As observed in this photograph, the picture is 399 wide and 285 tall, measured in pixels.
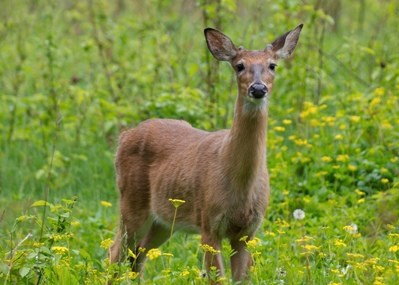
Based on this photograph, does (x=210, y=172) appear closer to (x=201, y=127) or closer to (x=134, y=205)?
(x=134, y=205)

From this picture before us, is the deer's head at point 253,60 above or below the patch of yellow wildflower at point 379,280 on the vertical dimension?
above

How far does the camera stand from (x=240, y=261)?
21.2ft

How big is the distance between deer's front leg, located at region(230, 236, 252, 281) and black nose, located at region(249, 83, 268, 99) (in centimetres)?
98

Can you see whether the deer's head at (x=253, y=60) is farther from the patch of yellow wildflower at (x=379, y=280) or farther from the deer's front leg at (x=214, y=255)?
the patch of yellow wildflower at (x=379, y=280)

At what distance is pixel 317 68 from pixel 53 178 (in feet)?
9.16

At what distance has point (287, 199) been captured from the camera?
7.83m

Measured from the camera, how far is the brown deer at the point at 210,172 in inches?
251

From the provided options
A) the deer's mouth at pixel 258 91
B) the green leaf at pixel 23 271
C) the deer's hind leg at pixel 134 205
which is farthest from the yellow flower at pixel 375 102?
the green leaf at pixel 23 271

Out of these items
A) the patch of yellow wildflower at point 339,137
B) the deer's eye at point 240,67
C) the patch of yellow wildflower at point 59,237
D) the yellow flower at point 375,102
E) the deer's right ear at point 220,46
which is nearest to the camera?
the patch of yellow wildflower at point 59,237

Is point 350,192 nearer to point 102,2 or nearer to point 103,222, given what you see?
point 103,222

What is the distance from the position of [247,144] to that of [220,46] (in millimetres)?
834

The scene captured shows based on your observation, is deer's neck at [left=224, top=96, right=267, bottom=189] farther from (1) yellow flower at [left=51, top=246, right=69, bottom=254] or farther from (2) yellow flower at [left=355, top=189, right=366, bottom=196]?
(1) yellow flower at [left=51, top=246, right=69, bottom=254]

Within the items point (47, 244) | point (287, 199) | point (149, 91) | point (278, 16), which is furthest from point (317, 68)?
point (47, 244)

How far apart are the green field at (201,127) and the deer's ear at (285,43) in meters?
1.19
